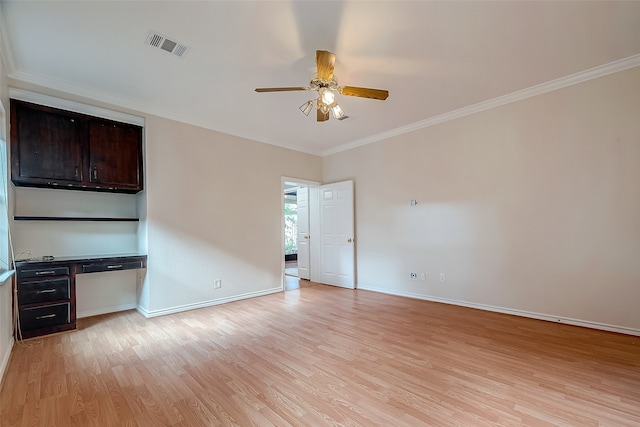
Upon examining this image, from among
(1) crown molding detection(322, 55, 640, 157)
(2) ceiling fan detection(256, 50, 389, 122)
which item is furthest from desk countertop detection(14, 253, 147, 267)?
(1) crown molding detection(322, 55, 640, 157)

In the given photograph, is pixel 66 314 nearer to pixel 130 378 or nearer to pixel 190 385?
pixel 130 378

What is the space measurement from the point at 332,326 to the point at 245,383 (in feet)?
4.64

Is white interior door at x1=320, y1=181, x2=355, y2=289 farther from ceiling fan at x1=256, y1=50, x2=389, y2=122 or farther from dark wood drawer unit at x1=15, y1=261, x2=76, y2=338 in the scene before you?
dark wood drawer unit at x1=15, y1=261, x2=76, y2=338

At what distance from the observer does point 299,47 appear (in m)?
2.57

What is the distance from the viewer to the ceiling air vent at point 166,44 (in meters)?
2.45

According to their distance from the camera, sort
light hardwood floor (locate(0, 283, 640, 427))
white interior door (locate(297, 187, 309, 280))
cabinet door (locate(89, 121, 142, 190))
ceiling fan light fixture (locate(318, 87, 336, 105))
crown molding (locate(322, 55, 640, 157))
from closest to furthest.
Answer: light hardwood floor (locate(0, 283, 640, 427)) → ceiling fan light fixture (locate(318, 87, 336, 105)) → crown molding (locate(322, 55, 640, 157)) → cabinet door (locate(89, 121, 142, 190)) → white interior door (locate(297, 187, 309, 280))

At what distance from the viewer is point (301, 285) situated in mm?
5832

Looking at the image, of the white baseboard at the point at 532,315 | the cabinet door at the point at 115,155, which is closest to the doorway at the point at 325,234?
the white baseboard at the point at 532,315

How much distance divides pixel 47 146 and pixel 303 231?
4457mm

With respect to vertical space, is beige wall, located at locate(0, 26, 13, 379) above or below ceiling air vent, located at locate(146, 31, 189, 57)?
below

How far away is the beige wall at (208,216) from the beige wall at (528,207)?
7.04 ft

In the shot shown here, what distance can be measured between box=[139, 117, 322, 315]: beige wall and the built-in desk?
2.46ft

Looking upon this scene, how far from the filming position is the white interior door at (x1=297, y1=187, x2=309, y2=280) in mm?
6406

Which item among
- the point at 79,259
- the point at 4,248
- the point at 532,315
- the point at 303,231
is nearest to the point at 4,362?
the point at 4,248
